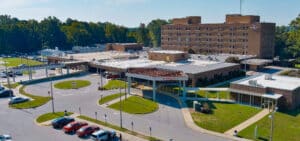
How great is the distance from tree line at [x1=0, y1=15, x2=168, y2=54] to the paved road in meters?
94.0

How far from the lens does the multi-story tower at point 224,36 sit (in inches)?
Result: 4277

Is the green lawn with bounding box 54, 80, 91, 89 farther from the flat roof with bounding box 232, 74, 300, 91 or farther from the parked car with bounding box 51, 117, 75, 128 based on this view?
the flat roof with bounding box 232, 74, 300, 91

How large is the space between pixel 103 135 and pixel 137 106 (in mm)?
15832

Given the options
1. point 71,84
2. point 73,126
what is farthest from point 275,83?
point 71,84

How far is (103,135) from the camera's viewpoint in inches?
1490

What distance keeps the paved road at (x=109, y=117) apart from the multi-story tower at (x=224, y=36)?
208ft

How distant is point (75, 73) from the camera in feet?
292

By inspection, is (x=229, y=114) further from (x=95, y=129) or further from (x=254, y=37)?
(x=254, y=37)

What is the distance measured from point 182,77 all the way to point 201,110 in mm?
10546

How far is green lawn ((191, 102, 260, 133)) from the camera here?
43438 mm

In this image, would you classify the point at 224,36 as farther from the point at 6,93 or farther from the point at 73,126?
the point at 73,126

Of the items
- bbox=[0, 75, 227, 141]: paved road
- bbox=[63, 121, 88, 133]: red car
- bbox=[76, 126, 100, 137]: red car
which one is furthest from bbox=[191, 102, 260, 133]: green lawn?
bbox=[63, 121, 88, 133]: red car

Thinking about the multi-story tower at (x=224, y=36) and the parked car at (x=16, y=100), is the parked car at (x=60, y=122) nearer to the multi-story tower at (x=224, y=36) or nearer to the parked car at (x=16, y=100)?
the parked car at (x=16, y=100)

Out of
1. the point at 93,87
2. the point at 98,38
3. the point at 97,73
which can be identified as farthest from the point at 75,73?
the point at 98,38
